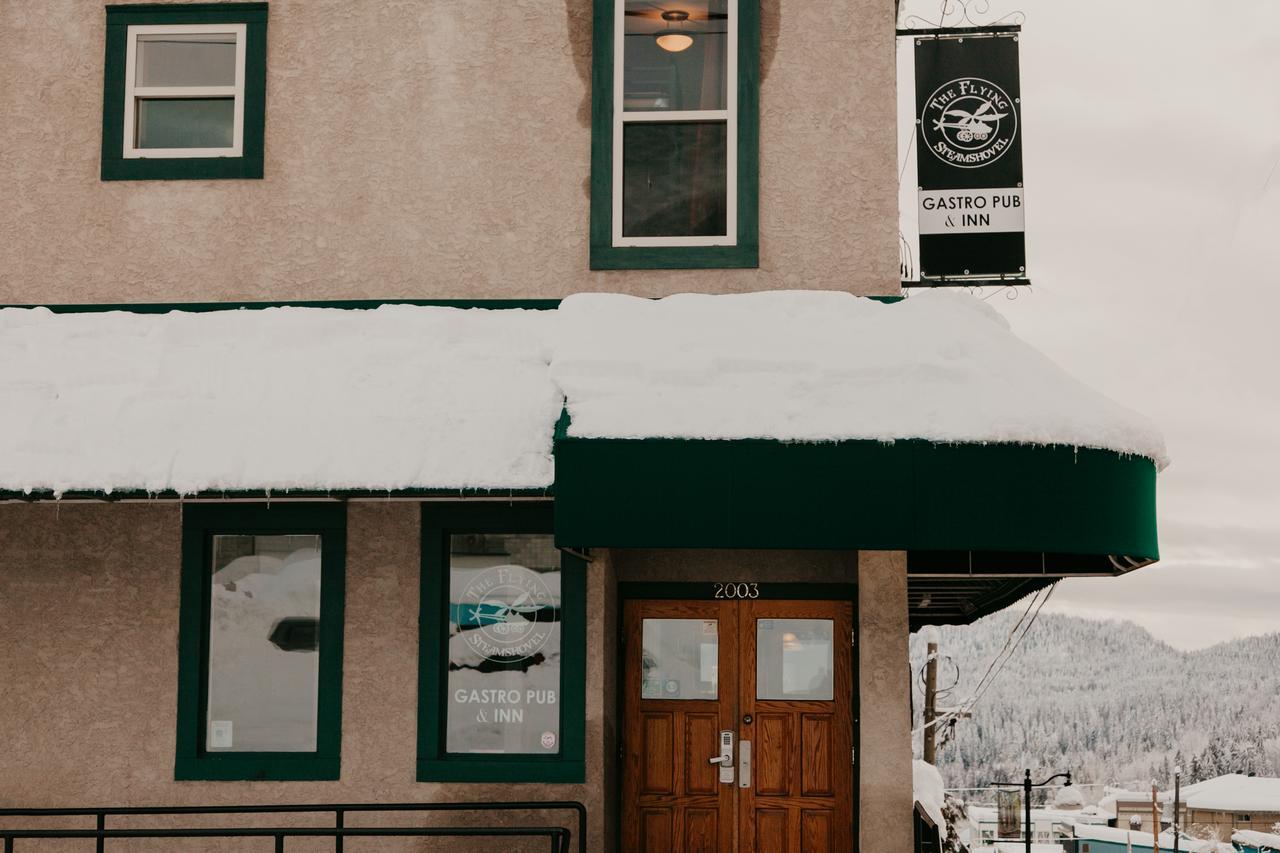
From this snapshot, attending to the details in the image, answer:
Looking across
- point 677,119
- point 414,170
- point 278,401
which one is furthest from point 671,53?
point 278,401

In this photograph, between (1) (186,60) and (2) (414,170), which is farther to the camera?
(1) (186,60)

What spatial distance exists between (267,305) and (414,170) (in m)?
1.40

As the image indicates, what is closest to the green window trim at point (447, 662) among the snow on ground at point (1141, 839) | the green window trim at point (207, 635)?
the green window trim at point (207, 635)

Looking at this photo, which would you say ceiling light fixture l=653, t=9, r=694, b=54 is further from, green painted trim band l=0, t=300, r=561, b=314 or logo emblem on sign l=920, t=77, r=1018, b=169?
green painted trim band l=0, t=300, r=561, b=314

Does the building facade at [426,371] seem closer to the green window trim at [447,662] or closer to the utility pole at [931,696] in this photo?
the green window trim at [447,662]

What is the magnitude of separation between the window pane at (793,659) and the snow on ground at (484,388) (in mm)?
2434

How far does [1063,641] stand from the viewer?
274 feet

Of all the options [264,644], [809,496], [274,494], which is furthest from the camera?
[264,644]

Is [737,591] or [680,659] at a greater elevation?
[737,591]

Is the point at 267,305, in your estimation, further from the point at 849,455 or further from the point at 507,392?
the point at 849,455

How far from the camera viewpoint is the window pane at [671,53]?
30.2ft

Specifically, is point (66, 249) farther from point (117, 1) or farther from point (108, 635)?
point (108, 635)

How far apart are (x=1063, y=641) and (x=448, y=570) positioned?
265 feet

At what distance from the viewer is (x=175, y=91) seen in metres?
9.44
